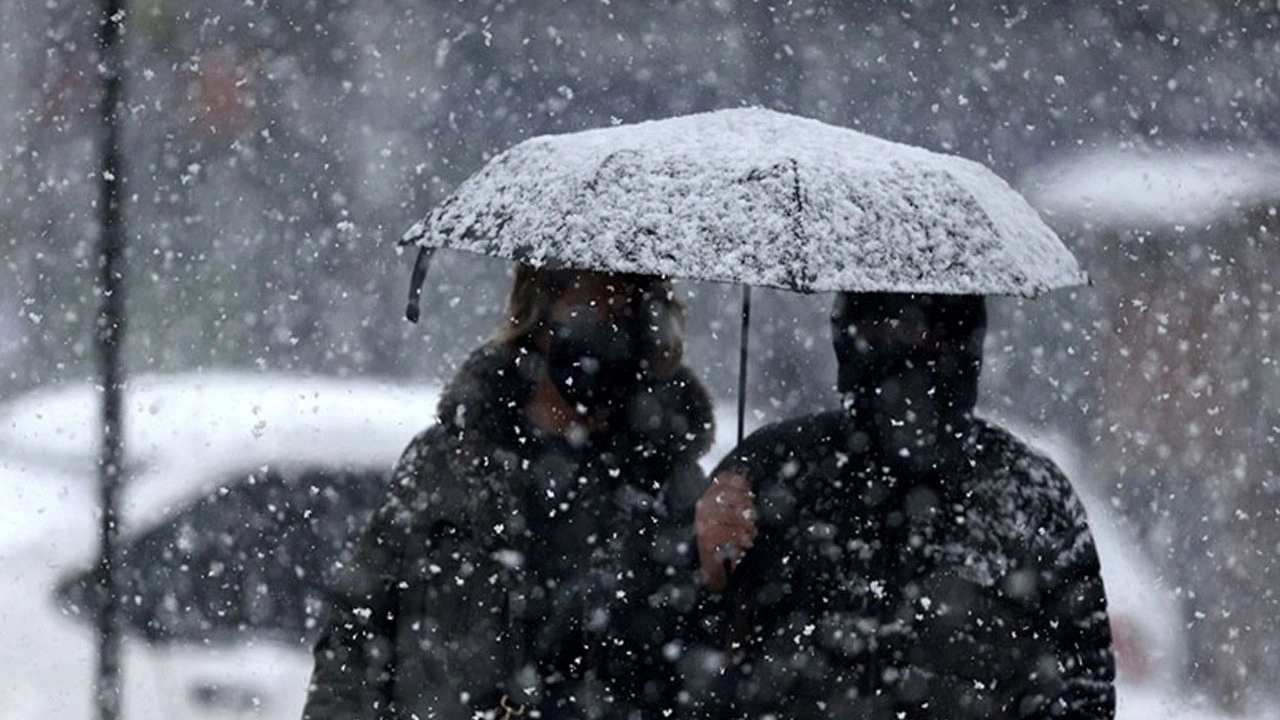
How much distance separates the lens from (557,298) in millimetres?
2760

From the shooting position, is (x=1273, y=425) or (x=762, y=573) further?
(x=1273, y=425)

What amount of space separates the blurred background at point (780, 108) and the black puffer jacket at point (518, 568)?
12.8ft

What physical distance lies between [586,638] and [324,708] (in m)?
0.42

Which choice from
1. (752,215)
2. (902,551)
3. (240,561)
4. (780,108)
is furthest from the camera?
(780,108)

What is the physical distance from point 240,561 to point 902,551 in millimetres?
3855

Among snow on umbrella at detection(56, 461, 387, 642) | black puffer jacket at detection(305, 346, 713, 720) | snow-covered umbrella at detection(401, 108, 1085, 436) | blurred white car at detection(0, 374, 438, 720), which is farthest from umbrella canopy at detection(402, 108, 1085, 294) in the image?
snow on umbrella at detection(56, 461, 387, 642)

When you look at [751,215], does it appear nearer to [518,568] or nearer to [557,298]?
[557,298]

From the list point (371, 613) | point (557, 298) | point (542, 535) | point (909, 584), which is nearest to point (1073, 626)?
point (909, 584)

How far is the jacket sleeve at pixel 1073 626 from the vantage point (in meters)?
2.75

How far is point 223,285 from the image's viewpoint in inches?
300

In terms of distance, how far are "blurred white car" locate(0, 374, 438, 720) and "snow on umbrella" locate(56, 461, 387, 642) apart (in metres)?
0.02

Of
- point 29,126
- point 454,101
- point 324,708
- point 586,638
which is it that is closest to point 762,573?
point 586,638

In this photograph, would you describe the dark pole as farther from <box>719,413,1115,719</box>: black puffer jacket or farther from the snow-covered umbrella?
<box>719,413,1115,719</box>: black puffer jacket

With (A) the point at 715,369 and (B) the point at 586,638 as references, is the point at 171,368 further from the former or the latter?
(B) the point at 586,638
